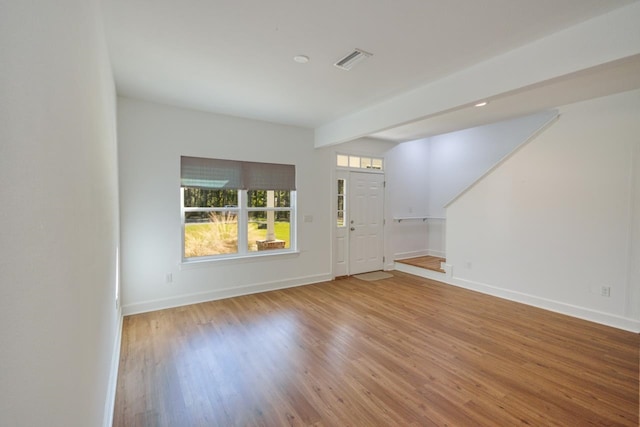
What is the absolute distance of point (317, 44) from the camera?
7.66ft

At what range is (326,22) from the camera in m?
2.06

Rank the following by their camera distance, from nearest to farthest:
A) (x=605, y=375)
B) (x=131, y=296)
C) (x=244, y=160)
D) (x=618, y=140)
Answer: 1. (x=605, y=375)
2. (x=618, y=140)
3. (x=131, y=296)
4. (x=244, y=160)

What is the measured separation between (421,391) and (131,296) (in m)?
3.55

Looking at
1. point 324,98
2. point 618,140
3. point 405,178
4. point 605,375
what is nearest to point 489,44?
point 324,98

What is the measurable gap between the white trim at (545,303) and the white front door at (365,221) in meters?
1.05

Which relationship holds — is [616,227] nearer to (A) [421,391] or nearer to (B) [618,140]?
(B) [618,140]

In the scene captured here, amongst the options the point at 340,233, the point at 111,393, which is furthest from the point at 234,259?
the point at 111,393

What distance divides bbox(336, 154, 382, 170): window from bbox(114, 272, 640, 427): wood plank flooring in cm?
271

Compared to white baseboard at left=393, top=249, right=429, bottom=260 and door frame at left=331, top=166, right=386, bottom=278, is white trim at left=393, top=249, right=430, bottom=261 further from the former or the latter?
door frame at left=331, top=166, right=386, bottom=278

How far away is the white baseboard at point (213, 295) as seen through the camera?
3.76m

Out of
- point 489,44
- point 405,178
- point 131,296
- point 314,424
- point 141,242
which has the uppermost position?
point 489,44

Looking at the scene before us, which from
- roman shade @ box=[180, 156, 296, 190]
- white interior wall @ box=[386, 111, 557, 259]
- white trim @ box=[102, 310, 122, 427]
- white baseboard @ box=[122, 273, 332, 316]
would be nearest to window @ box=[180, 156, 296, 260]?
roman shade @ box=[180, 156, 296, 190]

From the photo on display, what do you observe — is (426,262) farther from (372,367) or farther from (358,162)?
(372,367)

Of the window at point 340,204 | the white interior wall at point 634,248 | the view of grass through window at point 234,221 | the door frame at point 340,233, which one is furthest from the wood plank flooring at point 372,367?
the window at point 340,204
